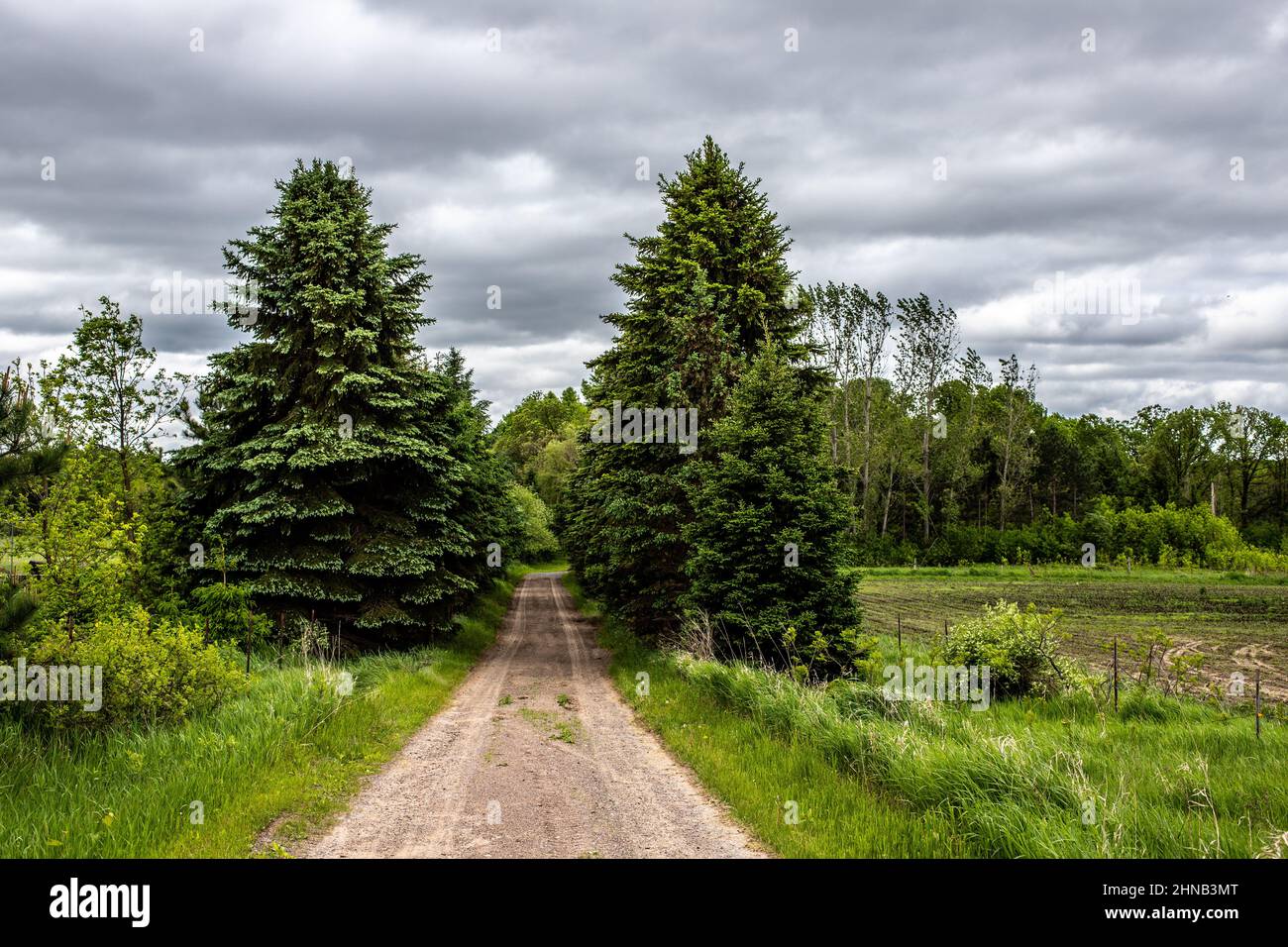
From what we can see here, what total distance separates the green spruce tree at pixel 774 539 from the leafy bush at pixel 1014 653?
218cm

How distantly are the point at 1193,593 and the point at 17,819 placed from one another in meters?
51.9

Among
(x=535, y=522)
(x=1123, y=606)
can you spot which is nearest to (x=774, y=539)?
(x=1123, y=606)

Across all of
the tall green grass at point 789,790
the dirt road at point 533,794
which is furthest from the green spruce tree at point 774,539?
the dirt road at point 533,794

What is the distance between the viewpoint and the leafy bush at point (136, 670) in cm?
893

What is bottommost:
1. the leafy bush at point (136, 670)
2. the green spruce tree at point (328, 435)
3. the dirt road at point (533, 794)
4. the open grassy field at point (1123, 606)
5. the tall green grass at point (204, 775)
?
the open grassy field at point (1123, 606)

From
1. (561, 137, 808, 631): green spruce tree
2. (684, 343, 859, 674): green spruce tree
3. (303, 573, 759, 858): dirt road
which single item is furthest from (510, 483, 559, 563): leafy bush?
(303, 573, 759, 858): dirt road

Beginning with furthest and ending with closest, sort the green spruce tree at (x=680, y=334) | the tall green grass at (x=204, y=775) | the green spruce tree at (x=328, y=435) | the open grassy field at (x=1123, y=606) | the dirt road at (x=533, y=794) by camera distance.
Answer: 1. the open grassy field at (x=1123, y=606)
2. the green spruce tree at (x=680, y=334)
3. the green spruce tree at (x=328, y=435)
4. the dirt road at (x=533, y=794)
5. the tall green grass at (x=204, y=775)

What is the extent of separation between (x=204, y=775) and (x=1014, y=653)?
41.7ft

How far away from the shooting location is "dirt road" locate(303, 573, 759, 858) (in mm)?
6570

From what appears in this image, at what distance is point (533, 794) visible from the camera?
8.12 meters

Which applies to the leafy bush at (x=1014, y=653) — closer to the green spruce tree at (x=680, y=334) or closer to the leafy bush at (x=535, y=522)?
the green spruce tree at (x=680, y=334)

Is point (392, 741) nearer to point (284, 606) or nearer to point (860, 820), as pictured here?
point (860, 820)

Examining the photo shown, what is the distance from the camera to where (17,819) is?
6418 mm

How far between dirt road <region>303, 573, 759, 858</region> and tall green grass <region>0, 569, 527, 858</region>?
1.81 feet
